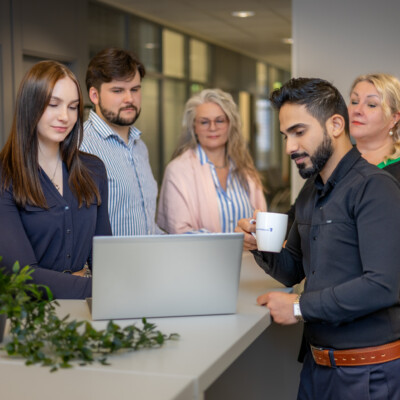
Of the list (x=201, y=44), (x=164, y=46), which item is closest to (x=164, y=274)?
(x=164, y=46)

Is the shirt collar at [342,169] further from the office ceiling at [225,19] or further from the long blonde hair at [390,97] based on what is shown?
the office ceiling at [225,19]

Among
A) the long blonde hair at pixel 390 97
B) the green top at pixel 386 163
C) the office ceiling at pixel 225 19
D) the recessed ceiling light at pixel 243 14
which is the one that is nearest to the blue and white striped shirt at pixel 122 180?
the green top at pixel 386 163

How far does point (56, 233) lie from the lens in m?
2.15

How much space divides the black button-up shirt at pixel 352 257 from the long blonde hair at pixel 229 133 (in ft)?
5.53

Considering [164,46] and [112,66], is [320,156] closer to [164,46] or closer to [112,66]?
[112,66]

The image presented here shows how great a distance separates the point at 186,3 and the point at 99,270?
6149 millimetres

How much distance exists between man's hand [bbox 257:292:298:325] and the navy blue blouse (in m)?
0.55

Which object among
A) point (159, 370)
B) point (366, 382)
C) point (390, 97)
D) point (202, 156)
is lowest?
point (366, 382)

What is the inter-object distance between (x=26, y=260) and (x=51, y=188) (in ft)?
1.02

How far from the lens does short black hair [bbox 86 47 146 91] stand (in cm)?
301

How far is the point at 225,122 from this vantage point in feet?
12.0

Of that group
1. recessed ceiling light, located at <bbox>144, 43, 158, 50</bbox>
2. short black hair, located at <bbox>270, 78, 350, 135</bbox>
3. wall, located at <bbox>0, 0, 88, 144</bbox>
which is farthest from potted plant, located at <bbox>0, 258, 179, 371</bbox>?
recessed ceiling light, located at <bbox>144, 43, 158, 50</bbox>

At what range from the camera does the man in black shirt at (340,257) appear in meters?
1.71

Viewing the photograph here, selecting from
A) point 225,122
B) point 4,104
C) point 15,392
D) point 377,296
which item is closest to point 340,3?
point 225,122
